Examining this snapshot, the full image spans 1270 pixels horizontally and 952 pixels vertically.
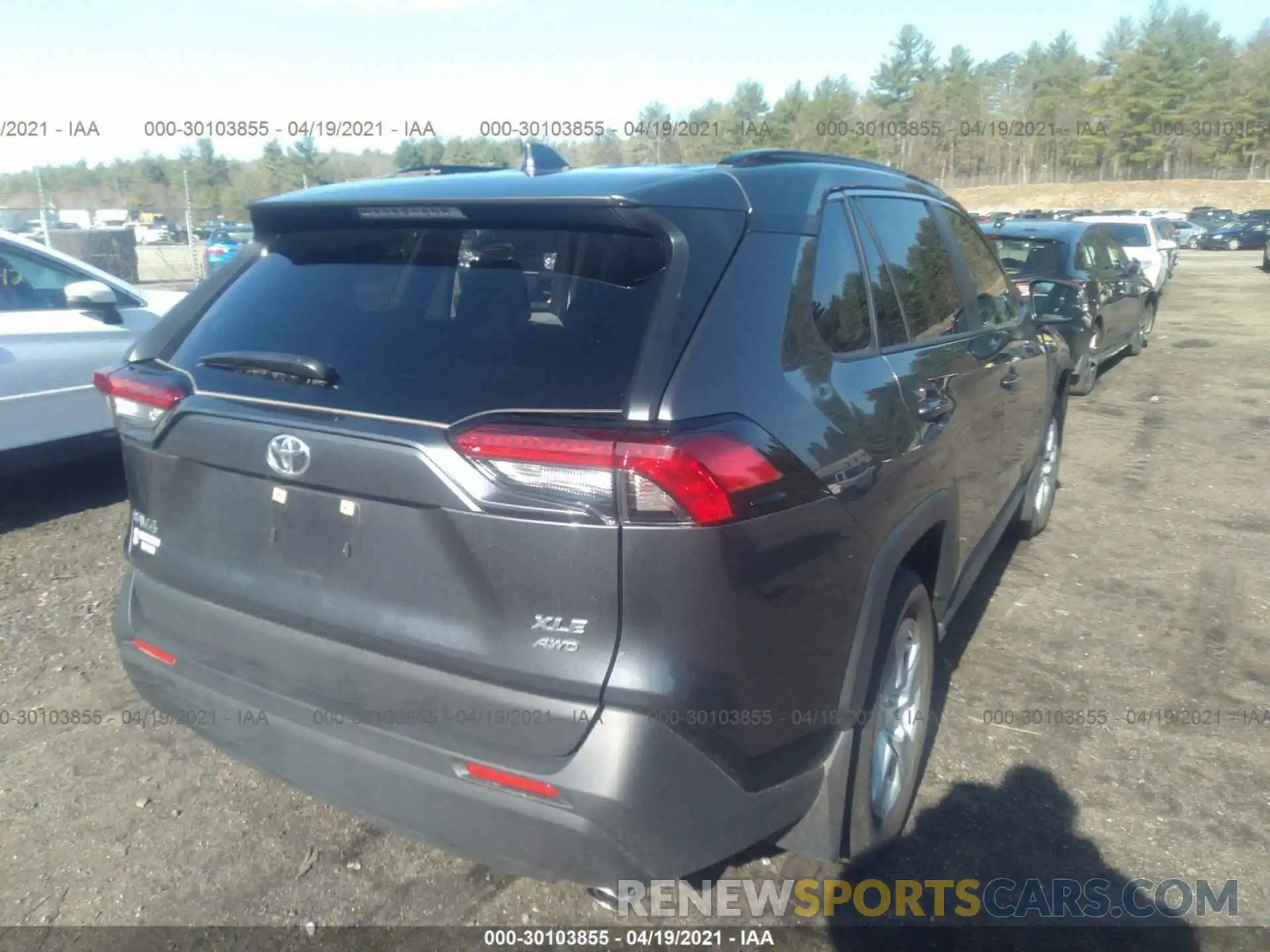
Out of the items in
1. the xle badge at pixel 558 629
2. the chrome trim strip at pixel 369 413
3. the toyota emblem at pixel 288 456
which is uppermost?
the chrome trim strip at pixel 369 413

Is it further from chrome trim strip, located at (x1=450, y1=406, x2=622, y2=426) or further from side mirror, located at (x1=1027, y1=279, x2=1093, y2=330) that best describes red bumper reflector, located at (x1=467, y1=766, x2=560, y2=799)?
side mirror, located at (x1=1027, y1=279, x2=1093, y2=330)

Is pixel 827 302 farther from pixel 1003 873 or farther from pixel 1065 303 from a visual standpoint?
pixel 1065 303

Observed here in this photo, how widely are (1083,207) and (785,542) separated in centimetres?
6824

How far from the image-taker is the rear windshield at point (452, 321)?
213cm

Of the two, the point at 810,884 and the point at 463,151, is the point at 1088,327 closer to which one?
the point at 810,884

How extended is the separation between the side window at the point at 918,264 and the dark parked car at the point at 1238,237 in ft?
153

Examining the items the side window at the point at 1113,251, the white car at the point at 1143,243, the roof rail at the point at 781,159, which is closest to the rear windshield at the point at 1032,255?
the side window at the point at 1113,251

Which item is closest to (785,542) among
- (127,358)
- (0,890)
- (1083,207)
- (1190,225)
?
(127,358)

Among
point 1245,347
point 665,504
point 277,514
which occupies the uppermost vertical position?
point 665,504

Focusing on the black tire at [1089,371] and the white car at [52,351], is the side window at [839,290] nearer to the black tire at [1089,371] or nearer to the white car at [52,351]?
the white car at [52,351]

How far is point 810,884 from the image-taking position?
2904mm

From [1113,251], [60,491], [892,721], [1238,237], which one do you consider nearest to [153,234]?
[60,491]

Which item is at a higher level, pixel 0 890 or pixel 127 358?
pixel 127 358

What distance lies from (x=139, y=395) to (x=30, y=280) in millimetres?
4046
